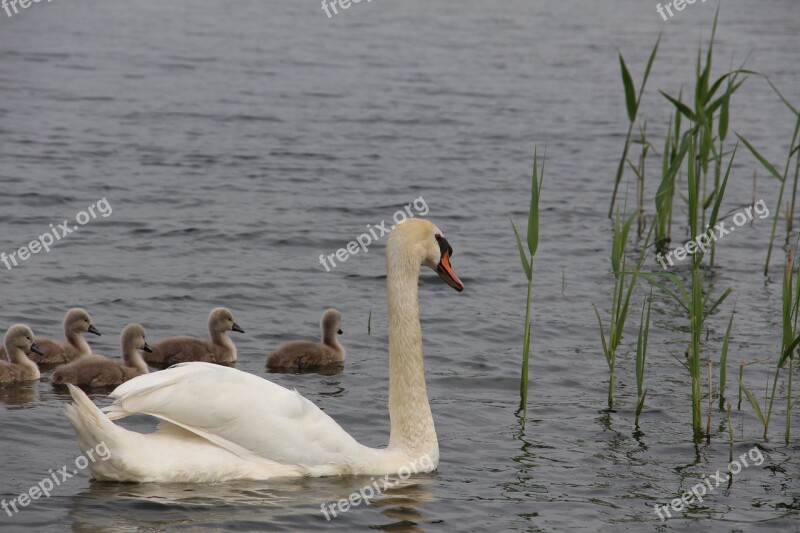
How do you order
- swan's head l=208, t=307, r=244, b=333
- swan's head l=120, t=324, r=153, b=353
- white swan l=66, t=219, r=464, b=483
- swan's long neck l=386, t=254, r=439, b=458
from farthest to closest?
1. swan's head l=208, t=307, r=244, b=333
2. swan's head l=120, t=324, r=153, b=353
3. swan's long neck l=386, t=254, r=439, b=458
4. white swan l=66, t=219, r=464, b=483

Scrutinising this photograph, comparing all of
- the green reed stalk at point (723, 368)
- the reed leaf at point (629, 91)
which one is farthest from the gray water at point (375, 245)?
the reed leaf at point (629, 91)

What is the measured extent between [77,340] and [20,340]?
2.04 feet

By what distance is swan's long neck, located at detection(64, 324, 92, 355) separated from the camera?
10.4 m

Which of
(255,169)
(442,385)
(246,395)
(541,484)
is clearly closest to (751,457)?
(541,484)

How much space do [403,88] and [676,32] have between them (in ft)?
39.8

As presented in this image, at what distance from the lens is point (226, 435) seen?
7.50 m

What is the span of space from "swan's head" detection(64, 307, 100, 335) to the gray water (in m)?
0.56

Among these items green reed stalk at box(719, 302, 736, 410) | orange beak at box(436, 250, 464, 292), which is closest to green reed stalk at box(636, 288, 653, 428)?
green reed stalk at box(719, 302, 736, 410)

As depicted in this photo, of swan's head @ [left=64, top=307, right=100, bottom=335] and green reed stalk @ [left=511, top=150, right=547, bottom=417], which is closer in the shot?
green reed stalk @ [left=511, top=150, right=547, bottom=417]

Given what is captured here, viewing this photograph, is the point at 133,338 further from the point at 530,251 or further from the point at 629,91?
the point at 629,91

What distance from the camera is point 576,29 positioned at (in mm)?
32500

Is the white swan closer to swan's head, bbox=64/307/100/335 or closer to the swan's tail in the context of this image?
the swan's tail

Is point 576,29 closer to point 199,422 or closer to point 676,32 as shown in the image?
point 676,32

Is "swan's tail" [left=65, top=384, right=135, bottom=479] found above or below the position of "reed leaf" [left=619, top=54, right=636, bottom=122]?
below
